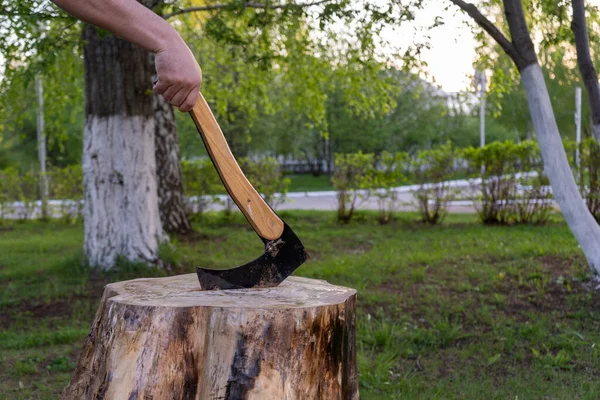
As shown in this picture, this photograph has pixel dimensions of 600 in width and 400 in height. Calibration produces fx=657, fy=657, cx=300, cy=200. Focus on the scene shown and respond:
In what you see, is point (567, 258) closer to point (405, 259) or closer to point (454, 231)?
point (405, 259)

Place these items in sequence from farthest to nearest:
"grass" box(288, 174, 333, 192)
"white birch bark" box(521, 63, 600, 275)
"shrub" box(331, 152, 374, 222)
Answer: "grass" box(288, 174, 333, 192)
"shrub" box(331, 152, 374, 222)
"white birch bark" box(521, 63, 600, 275)

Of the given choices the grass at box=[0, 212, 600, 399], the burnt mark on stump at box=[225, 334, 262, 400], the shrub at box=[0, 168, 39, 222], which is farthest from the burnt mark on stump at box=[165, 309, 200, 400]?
the shrub at box=[0, 168, 39, 222]

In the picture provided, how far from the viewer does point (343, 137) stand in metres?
28.8

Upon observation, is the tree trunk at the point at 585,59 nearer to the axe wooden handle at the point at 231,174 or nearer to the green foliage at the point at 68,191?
the axe wooden handle at the point at 231,174

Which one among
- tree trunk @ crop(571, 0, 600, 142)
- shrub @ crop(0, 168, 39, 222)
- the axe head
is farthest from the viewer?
shrub @ crop(0, 168, 39, 222)

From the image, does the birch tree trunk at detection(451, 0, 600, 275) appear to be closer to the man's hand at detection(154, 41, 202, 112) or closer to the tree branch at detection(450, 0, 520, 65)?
the tree branch at detection(450, 0, 520, 65)

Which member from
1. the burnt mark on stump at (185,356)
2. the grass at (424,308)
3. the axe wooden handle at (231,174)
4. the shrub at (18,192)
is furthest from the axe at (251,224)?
the shrub at (18,192)

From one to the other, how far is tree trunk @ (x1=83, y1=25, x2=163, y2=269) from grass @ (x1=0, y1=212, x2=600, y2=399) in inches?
12.7

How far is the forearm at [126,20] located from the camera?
235 cm

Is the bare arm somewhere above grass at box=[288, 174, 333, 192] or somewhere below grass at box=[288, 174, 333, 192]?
above

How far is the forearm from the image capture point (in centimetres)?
235

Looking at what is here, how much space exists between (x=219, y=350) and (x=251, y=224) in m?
0.57

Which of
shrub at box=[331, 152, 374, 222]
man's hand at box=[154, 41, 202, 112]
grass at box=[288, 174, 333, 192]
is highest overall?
man's hand at box=[154, 41, 202, 112]

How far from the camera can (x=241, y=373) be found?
8.38ft
